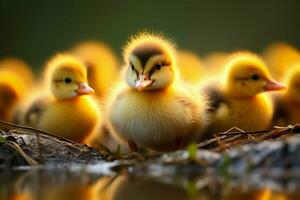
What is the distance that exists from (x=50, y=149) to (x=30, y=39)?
8.12 metres

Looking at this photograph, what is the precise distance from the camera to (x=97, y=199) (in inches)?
151

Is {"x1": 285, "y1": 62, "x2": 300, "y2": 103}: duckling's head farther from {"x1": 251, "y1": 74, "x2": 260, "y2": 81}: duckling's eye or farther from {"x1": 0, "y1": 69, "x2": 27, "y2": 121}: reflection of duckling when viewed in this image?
{"x1": 0, "y1": 69, "x2": 27, "y2": 121}: reflection of duckling

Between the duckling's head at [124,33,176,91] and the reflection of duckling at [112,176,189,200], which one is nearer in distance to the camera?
the reflection of duckling at [112,176,189,200]

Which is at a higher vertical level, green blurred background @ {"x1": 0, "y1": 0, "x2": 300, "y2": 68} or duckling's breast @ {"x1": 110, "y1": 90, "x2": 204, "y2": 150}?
green blurred background @ {"x1": 0, "y1": 0, "x2": 300, "y2": 68}

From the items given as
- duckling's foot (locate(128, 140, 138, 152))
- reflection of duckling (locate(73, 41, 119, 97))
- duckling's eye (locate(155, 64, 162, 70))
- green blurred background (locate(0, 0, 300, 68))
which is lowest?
duckling's foot (locate(128, 140, 138, 152))

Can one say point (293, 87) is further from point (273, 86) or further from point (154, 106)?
point (154, 106)

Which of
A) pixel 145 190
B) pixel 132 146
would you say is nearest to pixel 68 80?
pixel 132 146

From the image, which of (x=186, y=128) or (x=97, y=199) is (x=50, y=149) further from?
(x=97, y=199)

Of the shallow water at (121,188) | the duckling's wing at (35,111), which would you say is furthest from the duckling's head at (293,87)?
the shallow water at (121,188)

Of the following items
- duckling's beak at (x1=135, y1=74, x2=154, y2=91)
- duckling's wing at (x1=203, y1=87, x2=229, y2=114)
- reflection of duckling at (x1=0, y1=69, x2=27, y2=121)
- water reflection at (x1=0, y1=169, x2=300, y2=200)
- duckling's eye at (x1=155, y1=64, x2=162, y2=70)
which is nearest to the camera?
water reflection at (x1=0, y1=169, x2=300, y2=200)

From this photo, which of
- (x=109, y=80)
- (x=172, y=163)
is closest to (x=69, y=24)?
(x=109, y=80)

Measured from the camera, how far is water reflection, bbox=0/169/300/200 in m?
3.78

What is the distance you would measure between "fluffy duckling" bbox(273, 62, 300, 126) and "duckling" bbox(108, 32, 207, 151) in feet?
3.31

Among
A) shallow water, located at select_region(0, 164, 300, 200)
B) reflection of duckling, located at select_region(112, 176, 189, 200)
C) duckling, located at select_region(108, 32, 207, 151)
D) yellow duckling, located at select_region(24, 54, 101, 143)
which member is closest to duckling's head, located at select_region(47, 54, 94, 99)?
yellow duckling, located at select_region(24, 54, 101, 143)
